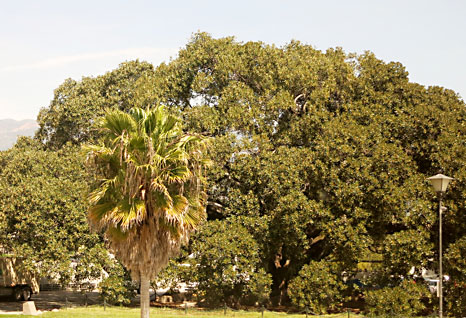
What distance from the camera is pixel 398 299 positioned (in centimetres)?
2261

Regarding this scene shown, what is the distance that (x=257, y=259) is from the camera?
24312 mm

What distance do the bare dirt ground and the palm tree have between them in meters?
12.5

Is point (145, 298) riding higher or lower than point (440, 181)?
lower

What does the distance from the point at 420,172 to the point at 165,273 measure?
42.6 ft

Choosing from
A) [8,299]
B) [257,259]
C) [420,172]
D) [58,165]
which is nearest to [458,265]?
[420,172]

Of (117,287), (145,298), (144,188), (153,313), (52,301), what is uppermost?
(144,188)

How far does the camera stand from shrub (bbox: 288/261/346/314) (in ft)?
78.0

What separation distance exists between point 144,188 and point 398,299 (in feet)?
44.8

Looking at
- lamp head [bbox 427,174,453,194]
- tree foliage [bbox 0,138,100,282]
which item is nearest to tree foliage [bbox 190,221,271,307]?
tree foliage [bbox 0,138,100,282]

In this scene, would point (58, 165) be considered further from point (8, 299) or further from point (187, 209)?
point (187, 209)

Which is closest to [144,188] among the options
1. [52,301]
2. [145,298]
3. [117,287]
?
[145,298]

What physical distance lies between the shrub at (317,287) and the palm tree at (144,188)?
34.8 ft

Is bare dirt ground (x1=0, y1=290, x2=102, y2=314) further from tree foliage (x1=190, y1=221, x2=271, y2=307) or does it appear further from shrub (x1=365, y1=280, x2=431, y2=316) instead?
shrub (x1=365, y1=280, x2=431, y2=316)

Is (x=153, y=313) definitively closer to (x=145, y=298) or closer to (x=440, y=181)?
(x=145, y=298)
